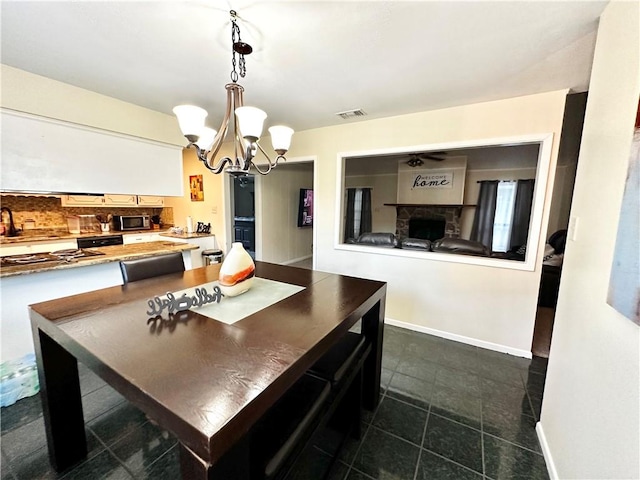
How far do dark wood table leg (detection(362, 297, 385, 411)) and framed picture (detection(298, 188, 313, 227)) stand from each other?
177 inches

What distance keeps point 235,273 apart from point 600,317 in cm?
169

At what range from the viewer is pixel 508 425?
166 centimetres

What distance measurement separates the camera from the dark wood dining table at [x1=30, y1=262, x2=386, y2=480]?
26.1 inches

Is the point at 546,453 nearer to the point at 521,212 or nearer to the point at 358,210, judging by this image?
the point at 521,212

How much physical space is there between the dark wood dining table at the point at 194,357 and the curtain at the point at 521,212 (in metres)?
5.41

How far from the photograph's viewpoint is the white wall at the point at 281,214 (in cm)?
502

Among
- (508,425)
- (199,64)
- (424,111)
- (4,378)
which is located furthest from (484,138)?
(4,378)

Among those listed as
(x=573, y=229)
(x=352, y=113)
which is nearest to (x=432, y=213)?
(x=352, y=113)

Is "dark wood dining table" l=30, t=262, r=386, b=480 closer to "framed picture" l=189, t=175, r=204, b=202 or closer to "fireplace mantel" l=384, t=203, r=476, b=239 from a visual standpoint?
"framed picture" l=189, t=175, r=204, b=202

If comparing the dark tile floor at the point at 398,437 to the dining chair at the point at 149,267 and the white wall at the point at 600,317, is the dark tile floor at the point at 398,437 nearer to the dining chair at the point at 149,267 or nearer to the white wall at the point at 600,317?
the white wall at the point at 600,317

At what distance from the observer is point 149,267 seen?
1.99 meters

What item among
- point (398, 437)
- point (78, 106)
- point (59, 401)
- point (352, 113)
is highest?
point (352, 113)

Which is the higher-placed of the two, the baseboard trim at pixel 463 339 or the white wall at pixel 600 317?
the white wall at pixel 600 317

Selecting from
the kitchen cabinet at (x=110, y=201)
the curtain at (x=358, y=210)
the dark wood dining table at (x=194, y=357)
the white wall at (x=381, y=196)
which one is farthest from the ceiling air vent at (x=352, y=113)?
the curtain at (x=358, y=210)
